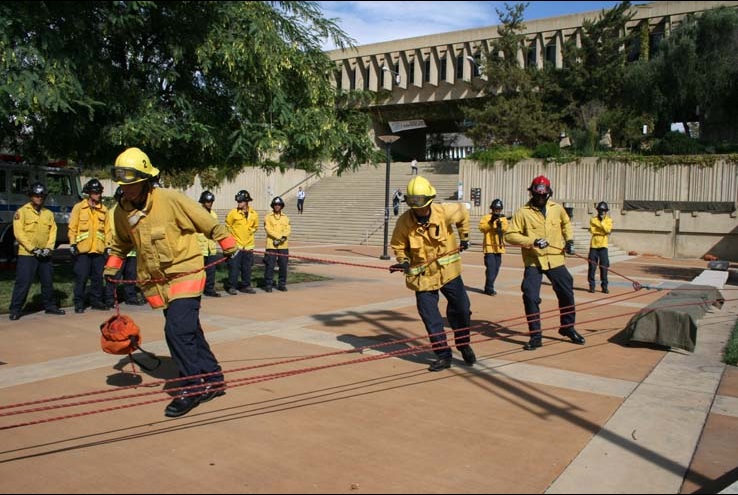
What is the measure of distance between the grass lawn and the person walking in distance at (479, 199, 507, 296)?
4.00 m

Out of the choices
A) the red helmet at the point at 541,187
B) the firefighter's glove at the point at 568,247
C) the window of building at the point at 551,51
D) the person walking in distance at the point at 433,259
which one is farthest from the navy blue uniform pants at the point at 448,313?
the window of building at the point at 551,51

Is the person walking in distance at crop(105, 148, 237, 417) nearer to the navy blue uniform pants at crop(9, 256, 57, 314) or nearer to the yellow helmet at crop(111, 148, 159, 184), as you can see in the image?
the yellow helmet at crop(111, 148, 159, 184)

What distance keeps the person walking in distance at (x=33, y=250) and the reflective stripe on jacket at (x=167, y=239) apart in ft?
15.9

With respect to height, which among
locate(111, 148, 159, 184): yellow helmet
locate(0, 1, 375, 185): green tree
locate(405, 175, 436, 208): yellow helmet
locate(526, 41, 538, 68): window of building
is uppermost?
locate(526, 41, 538, 68): window of building

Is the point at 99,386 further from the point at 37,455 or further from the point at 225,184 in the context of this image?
the point at 225,184

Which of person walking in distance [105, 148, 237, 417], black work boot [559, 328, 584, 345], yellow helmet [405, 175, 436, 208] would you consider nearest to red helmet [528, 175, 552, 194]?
black work boot [559, 328, 584, 345]

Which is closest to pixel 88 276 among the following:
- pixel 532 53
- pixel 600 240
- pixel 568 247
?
pixel 568 247

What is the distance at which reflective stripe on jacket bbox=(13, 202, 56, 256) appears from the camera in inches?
361

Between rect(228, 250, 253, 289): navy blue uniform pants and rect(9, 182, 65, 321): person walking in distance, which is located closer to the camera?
rect(9, 182, 65, 321): person walking in distance

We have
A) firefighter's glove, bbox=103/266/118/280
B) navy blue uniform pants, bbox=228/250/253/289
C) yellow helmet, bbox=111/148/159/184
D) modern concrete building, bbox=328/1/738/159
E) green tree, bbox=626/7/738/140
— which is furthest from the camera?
modern concrete building, bbox=328/1/738/159

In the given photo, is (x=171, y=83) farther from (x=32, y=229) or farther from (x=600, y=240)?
(x=600, y=240)

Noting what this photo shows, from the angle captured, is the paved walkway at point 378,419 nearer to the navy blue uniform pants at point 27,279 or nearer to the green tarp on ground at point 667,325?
the green tarp on ground at point 667,325

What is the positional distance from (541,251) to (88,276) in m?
7.04

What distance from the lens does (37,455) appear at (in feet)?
13.8
